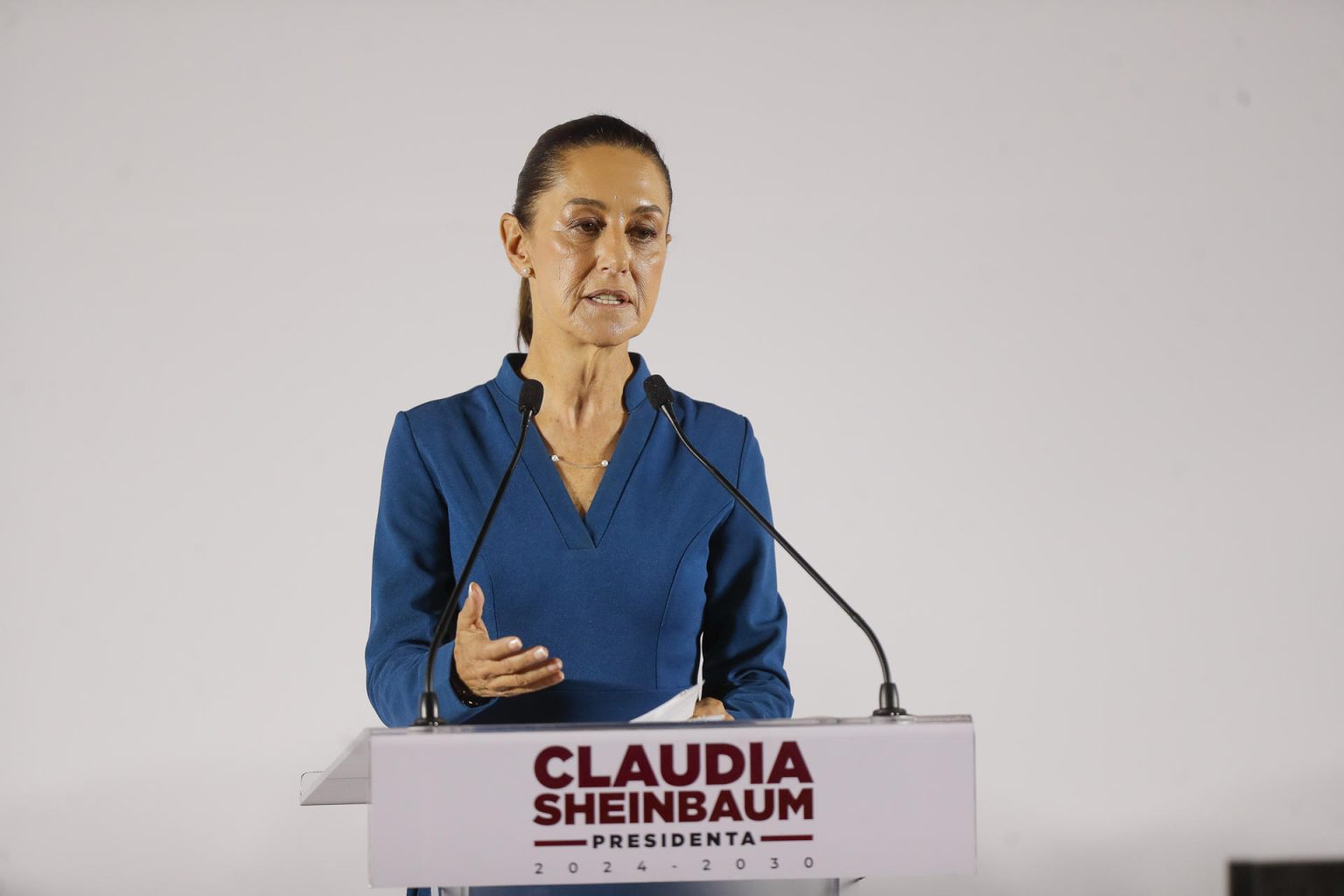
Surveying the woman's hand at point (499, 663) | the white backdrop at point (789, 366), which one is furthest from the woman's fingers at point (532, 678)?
the white backdrop at point (789, 366)

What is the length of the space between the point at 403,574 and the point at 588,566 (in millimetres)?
253

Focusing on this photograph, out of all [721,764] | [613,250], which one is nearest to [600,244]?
[613,250]

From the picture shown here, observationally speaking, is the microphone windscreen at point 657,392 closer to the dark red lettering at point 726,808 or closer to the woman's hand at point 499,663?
the woman's hand at point 499,663

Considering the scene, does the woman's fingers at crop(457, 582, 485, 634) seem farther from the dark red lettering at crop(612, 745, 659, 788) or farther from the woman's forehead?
the woman's forehead

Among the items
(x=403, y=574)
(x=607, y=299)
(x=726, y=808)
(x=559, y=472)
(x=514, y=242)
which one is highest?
(x=514, y=242)

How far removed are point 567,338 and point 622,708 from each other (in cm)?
58

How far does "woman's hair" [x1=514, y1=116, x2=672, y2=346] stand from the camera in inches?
82.8

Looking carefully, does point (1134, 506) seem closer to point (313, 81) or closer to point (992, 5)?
point (992, 5)

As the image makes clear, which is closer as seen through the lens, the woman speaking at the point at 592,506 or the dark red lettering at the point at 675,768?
the dark red lettering at the point at 675,768

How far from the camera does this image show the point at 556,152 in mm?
2119

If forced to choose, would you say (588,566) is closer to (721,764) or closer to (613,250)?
(613,250)

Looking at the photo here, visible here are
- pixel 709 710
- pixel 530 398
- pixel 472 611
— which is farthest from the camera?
pixel 530 398

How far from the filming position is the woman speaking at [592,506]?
1.87 meters

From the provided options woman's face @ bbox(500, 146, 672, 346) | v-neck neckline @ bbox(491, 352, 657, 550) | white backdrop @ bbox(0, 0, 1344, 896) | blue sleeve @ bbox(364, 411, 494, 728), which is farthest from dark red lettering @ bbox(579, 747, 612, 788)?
white backdrop @ bbox(0, 0, 1344, 896)
